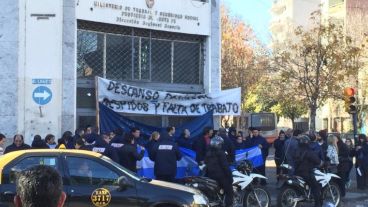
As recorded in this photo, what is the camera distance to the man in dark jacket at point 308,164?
12.0 metres

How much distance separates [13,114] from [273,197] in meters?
6.39

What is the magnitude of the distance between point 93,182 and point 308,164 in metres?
5.49

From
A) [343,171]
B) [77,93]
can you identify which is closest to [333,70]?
[343,171]

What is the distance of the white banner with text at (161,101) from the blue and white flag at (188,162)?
146 centimetres

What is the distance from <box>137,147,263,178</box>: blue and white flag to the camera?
12.9m

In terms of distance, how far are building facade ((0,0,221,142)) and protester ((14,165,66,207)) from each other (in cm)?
1059

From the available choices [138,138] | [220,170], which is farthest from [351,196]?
[138,138]

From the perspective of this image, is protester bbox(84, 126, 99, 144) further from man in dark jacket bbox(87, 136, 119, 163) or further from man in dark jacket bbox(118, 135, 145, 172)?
man in dark jacket bbox(118, 135, 145, 172)

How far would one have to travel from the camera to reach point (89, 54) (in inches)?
573

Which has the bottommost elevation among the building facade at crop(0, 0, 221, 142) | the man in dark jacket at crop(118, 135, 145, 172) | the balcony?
the man in dark jacket at crop(118, 135, 145, 172)

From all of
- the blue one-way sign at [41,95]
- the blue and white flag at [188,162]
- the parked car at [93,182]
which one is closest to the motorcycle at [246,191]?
the blue and white flag at [188,162]

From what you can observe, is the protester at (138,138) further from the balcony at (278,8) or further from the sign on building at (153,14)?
the balcony at (278,8)

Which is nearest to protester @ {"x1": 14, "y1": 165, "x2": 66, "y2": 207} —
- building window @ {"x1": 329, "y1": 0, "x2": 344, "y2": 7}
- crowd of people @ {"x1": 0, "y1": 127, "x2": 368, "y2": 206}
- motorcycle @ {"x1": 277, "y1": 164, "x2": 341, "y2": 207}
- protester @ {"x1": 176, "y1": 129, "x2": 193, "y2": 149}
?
crowd of people @ {"x1": 0, "y1": 127, "x2": 368, "y2": 206}

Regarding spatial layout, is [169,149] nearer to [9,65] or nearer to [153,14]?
[9,65]
